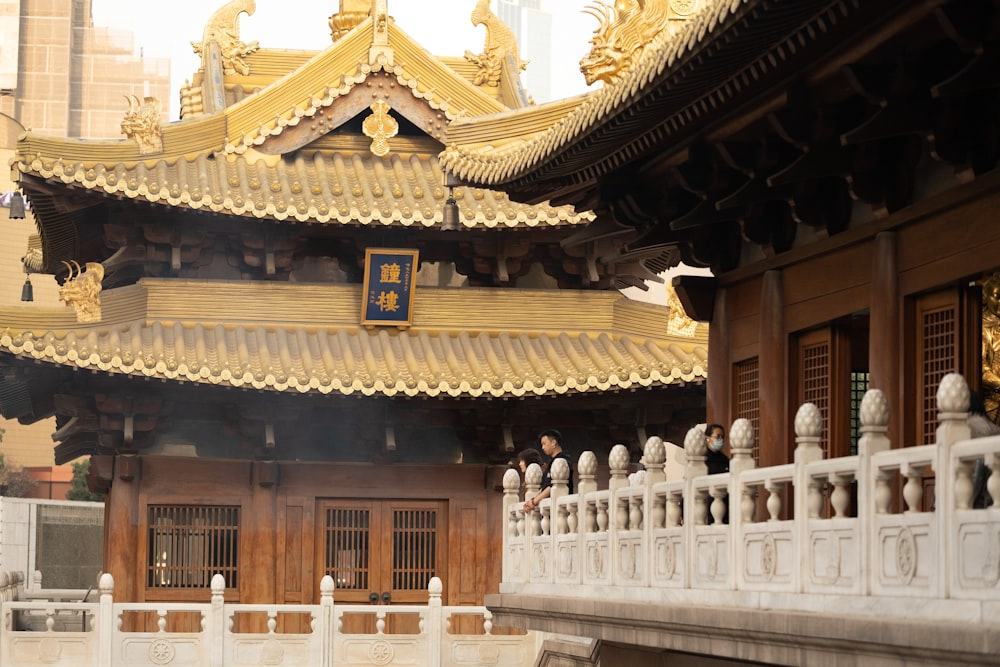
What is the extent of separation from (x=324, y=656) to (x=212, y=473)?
354 cm

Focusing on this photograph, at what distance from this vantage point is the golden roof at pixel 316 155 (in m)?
23.7

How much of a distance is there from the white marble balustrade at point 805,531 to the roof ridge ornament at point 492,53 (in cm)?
1430

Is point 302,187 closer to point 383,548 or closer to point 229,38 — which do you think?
point 229,38

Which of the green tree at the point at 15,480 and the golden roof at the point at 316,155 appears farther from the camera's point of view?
the green tree at the point at 15,480

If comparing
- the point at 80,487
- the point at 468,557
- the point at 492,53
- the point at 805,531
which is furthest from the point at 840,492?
the point at 80,487

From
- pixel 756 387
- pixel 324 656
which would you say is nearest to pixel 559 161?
pixel 756 387

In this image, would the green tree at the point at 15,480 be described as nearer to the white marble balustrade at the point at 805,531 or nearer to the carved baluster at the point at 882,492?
the white marble balustrade at the point at 805,531

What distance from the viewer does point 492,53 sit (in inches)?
1139

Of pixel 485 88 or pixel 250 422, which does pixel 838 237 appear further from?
pixel 485 88

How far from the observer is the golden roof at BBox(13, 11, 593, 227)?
23719 millimetres

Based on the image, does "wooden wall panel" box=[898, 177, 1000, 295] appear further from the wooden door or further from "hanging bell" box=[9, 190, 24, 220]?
"hanging bell" box=[9, 190, 24, 220]

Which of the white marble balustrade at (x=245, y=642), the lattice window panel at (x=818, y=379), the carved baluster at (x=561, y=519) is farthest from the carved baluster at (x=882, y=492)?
the white marble balustrade at (x=245, y=642)

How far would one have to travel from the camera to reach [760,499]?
573 inches

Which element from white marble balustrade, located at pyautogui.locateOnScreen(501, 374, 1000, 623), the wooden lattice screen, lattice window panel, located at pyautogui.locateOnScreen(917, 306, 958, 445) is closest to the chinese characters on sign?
white marble balustrade, located at pyautogui.locateOnScreen(501, 374, 1000, 623)
